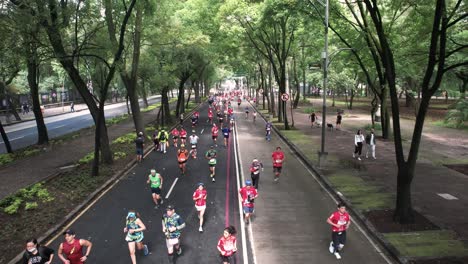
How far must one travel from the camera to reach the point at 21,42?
1638 cm

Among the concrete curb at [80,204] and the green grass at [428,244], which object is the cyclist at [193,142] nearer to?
the concrete curb at [80,204]

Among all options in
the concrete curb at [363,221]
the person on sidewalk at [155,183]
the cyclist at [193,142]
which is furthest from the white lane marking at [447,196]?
the cyclist at [193,142]

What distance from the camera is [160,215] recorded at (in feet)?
42.4

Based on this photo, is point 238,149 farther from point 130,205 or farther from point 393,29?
point 393,29

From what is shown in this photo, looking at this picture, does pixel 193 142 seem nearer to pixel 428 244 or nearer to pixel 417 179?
pixel 417 179

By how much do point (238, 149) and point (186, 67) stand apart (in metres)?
13.6

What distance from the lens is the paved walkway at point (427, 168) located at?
12603mm

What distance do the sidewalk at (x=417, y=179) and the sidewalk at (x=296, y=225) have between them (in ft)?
3.12

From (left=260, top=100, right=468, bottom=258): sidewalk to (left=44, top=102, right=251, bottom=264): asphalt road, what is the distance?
15.9ft

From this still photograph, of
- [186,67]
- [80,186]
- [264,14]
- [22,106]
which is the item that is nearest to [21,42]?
[80,186]

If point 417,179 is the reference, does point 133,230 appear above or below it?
above

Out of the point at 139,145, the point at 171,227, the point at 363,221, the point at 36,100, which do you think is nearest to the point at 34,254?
the point at 171,227

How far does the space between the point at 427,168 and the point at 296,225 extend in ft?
33.8

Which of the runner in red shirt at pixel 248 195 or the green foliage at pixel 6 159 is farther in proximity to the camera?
the green foliage at pixel 6 159
